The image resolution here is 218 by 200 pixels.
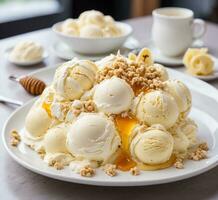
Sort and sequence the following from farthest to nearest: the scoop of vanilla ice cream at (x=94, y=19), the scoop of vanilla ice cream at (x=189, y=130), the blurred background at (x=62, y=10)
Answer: the blurred background at (x=62, y=10)
the scoop of vanilla ice cream at (x=94, y=19)
the scoop of vanilla ice cream at (x=189, y=130)

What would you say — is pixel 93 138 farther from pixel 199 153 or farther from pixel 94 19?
pixel 94 19

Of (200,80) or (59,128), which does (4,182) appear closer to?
(59,128)

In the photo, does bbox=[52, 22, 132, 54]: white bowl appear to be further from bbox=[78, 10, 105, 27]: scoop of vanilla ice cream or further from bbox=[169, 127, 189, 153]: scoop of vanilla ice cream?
bbox=[169, 127, 189, 153]: scoop of vanilla ice cream

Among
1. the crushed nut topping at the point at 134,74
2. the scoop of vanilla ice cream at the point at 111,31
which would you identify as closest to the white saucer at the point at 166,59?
the scoop of vanilla ice cream at the point at 111,31

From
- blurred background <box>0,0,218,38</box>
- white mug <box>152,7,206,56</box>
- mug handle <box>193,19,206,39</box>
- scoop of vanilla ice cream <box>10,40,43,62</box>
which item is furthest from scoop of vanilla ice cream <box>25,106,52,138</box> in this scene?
blurred background <box>0,0,218,38</box>

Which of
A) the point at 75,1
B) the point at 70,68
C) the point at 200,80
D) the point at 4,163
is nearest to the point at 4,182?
the point at 4,163

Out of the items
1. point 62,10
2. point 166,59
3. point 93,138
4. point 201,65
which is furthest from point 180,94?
A: point 62,10

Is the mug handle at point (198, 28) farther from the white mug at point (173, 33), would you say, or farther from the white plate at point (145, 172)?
the white plate at point (145, 172)
